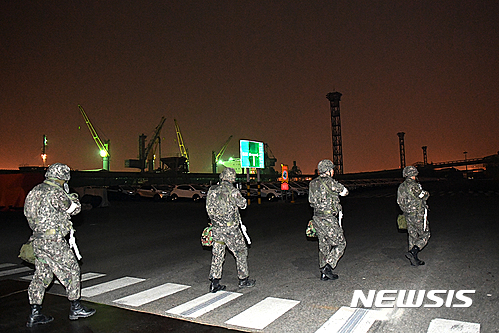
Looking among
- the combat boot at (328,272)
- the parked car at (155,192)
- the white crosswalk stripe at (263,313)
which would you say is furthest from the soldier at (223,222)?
the parked car at (155,192)

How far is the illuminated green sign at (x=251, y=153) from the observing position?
2663cm

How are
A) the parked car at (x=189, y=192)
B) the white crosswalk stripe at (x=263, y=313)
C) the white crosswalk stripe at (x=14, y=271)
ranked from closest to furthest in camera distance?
the white crosswalk stripe at (x=263, y=313) → the white crosswalk stripe at (x=14, y=271) → the parked car at (x=189, y=192)

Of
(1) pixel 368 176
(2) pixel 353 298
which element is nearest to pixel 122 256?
(2) pixel 353 298

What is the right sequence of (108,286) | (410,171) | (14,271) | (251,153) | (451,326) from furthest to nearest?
(251,153) < (14,271) < (410,171) < (108,286) < (451,326)

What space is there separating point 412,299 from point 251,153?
22119 mm

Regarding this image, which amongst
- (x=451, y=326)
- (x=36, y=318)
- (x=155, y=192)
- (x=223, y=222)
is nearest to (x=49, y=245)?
(x=36, y=318)

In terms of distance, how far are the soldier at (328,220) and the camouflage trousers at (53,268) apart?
383 centimetres

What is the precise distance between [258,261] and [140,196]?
101ft

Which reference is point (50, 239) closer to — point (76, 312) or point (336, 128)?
point (76, 312)

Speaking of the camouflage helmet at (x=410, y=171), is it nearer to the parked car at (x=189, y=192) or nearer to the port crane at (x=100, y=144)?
the parked car at (x=189, y=192)

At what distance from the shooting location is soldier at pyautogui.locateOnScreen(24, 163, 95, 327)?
15.9 feet

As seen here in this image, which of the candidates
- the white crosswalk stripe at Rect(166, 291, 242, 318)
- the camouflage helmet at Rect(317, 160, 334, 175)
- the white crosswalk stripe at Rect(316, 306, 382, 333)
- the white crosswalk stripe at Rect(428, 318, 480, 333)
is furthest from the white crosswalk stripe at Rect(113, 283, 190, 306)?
the white crosswalk stripe at Rect(428, 318, 480, 333)

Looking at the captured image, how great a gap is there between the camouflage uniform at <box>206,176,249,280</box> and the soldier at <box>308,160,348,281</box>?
134 centimetres

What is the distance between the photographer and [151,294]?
609 cm
